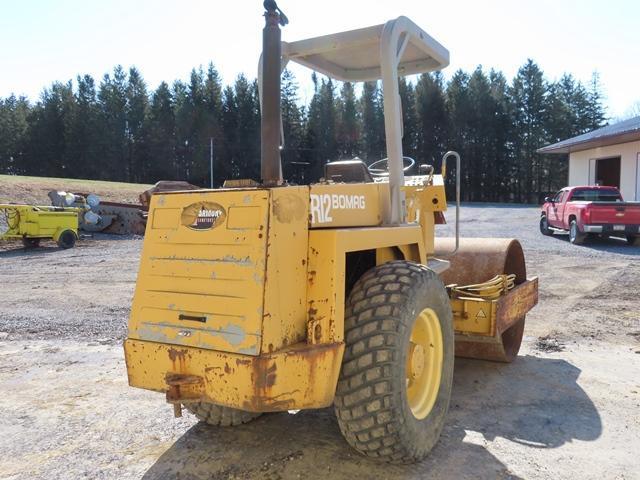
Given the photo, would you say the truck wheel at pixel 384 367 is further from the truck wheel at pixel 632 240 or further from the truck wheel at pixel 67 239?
the truck wheel at pixel 67 239

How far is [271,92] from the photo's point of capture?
319 cm

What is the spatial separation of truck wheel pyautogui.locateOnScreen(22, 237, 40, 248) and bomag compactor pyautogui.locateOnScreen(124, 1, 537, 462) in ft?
48.8

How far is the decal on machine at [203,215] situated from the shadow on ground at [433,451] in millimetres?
1397

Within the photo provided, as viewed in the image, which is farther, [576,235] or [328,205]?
[576,235]

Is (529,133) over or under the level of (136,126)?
under

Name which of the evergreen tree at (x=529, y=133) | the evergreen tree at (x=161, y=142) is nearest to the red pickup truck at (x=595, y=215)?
the evergreen tree at (x=529, y=133)

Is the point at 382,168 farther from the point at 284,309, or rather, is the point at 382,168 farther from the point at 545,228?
the point at 545,228

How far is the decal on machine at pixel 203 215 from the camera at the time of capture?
9.43ft

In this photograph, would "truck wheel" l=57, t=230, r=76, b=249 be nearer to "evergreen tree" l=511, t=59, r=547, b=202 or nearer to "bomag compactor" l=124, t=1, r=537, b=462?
"bomag compactor" l=124, t=1, r=537, b=462

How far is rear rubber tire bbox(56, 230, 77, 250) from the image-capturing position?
53.5ft

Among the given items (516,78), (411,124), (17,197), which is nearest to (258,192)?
(17,197)

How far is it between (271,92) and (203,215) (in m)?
0.83

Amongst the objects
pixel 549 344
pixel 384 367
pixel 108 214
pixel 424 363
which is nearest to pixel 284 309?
pixel 384 367

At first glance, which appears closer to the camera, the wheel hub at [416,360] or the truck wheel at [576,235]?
the wheel hub at [416,360]
